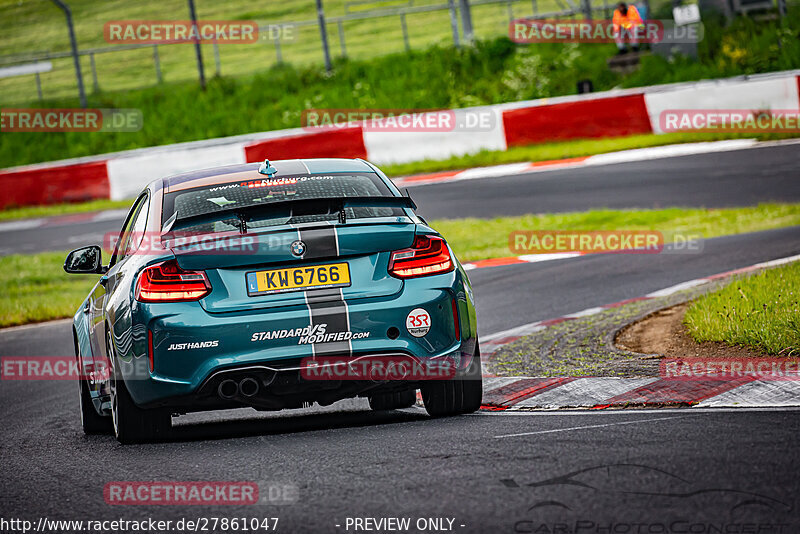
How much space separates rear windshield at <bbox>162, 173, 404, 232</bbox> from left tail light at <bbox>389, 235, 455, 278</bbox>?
0.96 ft

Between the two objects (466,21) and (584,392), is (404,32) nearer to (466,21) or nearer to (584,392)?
(466,21)

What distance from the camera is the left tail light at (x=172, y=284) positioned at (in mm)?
6262

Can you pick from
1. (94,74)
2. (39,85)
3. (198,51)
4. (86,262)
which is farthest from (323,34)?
(86,262)

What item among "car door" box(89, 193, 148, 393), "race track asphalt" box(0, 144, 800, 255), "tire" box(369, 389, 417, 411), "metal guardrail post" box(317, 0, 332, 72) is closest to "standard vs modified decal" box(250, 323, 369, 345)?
"car door" box(89, 193, 148, 393)

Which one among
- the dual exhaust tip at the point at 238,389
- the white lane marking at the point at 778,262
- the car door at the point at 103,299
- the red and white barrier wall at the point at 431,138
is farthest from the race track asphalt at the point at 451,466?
the red and white barrier wall at the point at 431,138

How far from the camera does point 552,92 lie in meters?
27.3

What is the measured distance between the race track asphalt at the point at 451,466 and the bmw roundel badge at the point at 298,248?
97cm

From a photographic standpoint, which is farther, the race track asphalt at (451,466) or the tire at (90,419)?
the tire at (90,419)

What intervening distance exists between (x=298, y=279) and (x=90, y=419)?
2083mm

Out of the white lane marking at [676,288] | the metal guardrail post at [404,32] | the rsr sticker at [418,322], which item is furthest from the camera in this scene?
the metal guardrail post at [404,32]

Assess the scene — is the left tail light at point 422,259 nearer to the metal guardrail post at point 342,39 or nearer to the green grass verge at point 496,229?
the green grass verge at point 496,229

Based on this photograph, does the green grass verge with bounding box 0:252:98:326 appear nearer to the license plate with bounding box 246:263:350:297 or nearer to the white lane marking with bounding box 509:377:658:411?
the white lane marking with bounding box 509:377:658:411

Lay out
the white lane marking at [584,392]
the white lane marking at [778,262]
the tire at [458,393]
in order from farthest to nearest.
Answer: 1. the white lane marking at [778,262]
2. the white lane marking at [584,392]
3. the tire at [458,393]

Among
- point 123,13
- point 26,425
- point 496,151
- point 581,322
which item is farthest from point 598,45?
point 123,13
